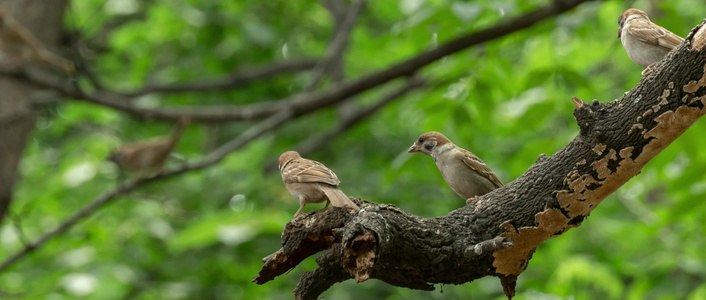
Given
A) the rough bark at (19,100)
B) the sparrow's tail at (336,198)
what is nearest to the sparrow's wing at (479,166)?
the sparrow's tail at (336,198)

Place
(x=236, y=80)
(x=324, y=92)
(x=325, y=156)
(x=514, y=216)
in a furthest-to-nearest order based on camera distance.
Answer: (x=236, y=80)
(x=325, y=156)
(x=324, y=92)
(x=514, y=216)

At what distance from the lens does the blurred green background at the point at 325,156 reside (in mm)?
6398

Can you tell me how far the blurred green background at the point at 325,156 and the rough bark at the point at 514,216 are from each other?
2.34 m

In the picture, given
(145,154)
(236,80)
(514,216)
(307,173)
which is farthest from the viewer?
(145,154)

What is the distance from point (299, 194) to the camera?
4.07 m

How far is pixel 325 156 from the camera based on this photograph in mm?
9914

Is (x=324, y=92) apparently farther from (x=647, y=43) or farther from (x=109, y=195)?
(x=647, y=43)

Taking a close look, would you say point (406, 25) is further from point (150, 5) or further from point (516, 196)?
point (150, 5)

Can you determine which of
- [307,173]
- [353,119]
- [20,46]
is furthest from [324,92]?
[307,173]

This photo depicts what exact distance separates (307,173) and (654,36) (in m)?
1.80

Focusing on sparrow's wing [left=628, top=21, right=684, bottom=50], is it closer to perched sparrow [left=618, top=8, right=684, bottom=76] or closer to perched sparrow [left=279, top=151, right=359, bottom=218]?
perched sparrow [left=618, top=8, right=684, bottom=76]

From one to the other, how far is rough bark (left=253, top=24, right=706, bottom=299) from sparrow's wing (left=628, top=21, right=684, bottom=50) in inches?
27.3

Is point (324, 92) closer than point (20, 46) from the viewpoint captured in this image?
Yes

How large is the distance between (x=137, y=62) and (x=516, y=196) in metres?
8.63
